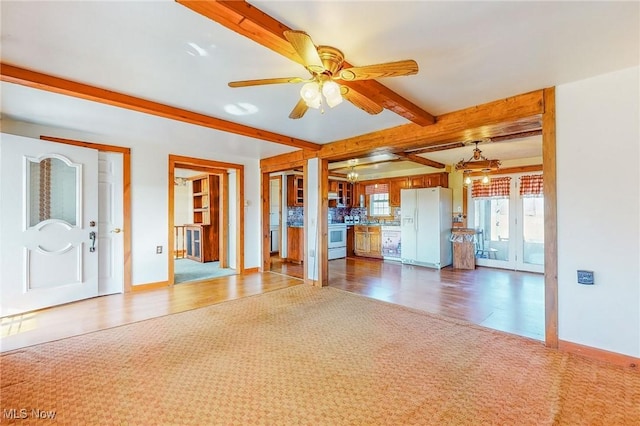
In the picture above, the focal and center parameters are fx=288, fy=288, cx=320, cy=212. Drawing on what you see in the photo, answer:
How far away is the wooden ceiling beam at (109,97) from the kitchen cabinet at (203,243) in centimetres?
389

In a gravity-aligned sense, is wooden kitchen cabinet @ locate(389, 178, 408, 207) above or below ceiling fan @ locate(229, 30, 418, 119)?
below

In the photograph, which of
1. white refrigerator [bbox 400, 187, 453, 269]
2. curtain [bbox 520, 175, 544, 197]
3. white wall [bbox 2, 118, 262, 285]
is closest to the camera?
white wall [bbox 2, 118, 262, 285]

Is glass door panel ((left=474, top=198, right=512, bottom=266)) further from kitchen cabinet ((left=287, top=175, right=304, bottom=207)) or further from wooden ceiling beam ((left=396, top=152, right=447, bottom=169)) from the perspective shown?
kitchen cabinet ((left=287, top=175, right=304, bottom=207))

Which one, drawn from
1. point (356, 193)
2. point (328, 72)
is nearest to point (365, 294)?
point (328, 72)

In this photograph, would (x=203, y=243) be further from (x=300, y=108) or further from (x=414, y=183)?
(x=300, y=108)

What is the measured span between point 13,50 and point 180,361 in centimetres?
250

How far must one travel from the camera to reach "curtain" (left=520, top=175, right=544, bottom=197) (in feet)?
18.7

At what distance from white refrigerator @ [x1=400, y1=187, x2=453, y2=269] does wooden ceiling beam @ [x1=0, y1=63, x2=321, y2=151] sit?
400 cm

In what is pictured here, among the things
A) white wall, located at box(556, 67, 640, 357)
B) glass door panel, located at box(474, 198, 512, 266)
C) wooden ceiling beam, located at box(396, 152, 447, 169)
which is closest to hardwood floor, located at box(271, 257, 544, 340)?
glass door panel, located at box(474, 198, 512, 266)

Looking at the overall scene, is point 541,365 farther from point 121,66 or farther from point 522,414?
point 121,66

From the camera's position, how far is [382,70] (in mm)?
1700

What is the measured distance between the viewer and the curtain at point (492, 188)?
6.09m

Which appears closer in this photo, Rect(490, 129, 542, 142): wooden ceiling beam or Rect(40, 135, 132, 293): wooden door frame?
Rect(490, 129, 542, 142): wooden ceiling beam

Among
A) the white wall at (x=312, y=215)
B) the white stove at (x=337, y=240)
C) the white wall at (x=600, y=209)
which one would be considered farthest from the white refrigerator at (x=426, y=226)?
the white wall at (x=600, y=209)
